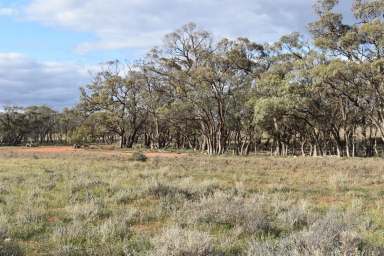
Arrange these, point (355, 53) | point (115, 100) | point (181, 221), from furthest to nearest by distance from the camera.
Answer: point (115, 100)
point (355, 53)
point (181, 221)

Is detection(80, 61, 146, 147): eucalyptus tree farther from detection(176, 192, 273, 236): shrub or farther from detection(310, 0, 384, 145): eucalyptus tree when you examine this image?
detection(176, 192, 273, 236): shrub

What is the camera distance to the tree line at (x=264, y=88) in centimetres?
3872

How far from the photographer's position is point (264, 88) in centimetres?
4678

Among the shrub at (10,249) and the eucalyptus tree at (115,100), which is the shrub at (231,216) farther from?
the eucalyptus tree at (115,100)

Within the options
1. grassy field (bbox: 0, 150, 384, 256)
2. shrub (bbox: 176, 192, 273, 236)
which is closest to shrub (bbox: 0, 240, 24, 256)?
grassy field (bbox: 0, 150, 384, 256)

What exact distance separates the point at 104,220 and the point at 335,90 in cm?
3740

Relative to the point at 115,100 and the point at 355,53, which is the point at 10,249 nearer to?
the point at 355,53

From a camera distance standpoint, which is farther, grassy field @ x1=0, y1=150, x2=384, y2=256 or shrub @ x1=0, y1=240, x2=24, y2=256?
grassy field @ x1=0, y1=150, x2=384, y2=256

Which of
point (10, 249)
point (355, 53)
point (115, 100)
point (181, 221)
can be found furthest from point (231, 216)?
point (115, 100)

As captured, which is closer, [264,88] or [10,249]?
[10,249]

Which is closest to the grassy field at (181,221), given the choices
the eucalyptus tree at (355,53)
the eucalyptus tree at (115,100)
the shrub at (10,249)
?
the shrub at (10,249)

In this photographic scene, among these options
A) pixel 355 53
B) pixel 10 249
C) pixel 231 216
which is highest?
pixel 355 53

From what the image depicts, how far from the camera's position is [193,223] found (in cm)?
882

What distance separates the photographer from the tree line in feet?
127
